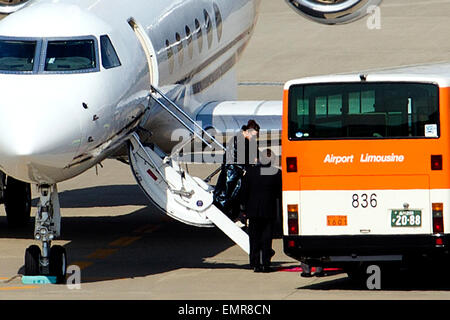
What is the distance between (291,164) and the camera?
54.7 ft

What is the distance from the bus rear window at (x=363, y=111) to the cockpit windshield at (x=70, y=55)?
10.4 feet

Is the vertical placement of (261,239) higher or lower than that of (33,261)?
higher

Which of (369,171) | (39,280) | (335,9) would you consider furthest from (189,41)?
(369,171)

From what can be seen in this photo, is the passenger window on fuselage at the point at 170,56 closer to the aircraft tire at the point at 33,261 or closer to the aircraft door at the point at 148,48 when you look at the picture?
the aircraft door at the point at 148,48

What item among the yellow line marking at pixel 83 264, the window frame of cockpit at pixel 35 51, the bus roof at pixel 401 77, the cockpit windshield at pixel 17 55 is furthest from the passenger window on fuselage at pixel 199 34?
the bus roof at pixel 401 77

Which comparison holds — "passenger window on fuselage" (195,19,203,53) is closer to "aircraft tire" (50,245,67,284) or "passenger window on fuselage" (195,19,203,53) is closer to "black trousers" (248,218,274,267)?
"black trousers" (248,218,274,267)

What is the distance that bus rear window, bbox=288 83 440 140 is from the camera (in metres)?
16.3

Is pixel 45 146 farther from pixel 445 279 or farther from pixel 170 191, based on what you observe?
pixel 445 279

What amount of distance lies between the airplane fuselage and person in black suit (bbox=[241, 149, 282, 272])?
2121 mm

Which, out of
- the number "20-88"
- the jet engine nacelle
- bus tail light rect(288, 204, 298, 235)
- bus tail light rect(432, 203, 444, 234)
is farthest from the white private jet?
bus tail light rect(432, 203, 444, 234)

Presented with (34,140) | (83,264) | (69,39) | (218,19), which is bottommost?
(83,264)

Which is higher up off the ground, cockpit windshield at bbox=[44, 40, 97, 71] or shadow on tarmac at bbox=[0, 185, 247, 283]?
cockpit windshield at bbox=[44, 40, 97, 71]

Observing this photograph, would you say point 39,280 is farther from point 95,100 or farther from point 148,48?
point 148,48

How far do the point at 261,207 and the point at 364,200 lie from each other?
251 centimetres
